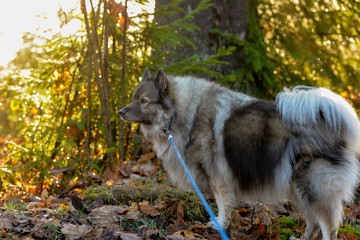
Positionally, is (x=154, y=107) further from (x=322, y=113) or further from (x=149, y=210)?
(x=322, y=113)

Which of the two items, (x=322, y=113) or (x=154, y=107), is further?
(x=154, y=107)

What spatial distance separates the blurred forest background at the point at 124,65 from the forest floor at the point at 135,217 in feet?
2.59

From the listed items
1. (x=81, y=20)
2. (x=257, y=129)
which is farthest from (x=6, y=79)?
(x=257, y=129)

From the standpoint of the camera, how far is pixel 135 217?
3730 mm

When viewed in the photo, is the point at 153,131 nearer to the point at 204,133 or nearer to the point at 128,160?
the point at 204,133

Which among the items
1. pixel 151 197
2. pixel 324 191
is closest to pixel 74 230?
pixel 151 197

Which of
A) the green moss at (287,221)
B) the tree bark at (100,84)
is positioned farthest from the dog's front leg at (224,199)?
the tree bark at (100,84)

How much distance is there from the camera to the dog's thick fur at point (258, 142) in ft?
12.2

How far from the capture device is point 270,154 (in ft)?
13.1

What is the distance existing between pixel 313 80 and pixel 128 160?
16.0 ft

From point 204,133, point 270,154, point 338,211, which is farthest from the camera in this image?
point 204,133

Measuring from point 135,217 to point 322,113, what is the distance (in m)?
2.13

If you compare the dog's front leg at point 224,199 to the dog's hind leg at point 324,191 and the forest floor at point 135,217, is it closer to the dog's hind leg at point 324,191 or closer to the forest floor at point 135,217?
the forest floor at point 135,217

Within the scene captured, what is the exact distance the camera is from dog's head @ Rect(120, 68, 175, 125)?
456 cm
